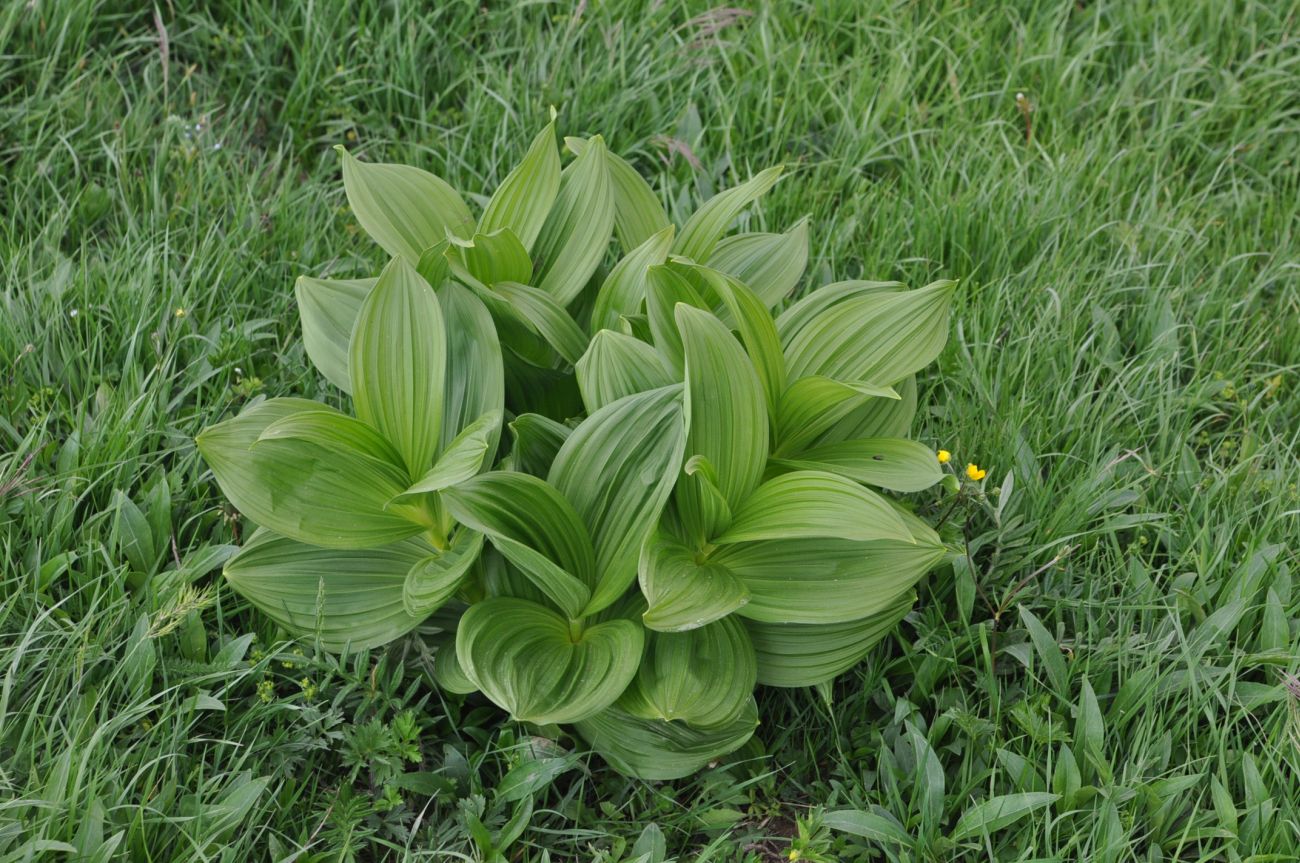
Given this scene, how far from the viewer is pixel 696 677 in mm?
2164

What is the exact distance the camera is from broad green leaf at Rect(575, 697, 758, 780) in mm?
2264

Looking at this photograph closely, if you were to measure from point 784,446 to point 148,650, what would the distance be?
49.9 inches

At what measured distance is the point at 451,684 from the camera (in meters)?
Answer: 2.28

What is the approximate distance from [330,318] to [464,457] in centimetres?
65

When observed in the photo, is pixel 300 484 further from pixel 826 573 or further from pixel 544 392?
pixel 826 573

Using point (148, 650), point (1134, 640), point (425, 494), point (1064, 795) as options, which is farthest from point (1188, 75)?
point (148, 650)

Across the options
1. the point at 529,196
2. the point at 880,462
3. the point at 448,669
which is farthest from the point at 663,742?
the point at 529,196

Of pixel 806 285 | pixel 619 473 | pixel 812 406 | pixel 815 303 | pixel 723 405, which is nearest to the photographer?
pixel 723 405

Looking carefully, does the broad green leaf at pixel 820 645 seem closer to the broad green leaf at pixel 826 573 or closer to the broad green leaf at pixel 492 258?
the broad green leaf at pixel 826 573

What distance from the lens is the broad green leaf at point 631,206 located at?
2.65 meters

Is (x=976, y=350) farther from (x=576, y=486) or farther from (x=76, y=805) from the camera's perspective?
(x=76, y=805)

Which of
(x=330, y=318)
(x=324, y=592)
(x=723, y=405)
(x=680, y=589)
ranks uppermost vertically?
(x=723, y=405)

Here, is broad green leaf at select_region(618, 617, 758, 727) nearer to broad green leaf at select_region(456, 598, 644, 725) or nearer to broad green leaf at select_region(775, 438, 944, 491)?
broad green leaf at select_region(456, 598, 644, 725)

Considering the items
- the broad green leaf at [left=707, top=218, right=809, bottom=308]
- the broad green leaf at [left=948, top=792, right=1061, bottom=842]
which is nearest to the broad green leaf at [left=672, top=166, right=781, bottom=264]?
the broad green leaf at [left=707, top=218, right=809, bottom=308]
